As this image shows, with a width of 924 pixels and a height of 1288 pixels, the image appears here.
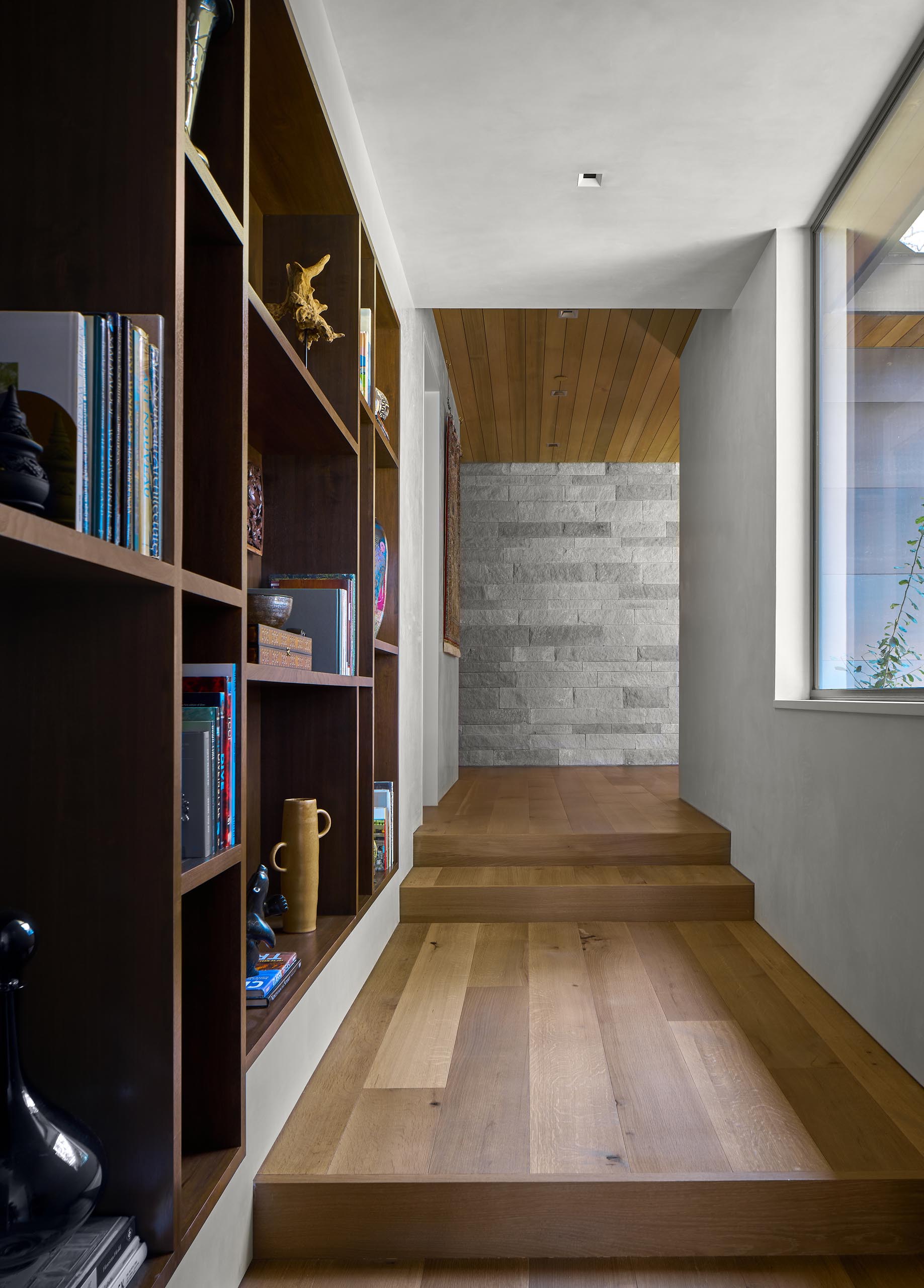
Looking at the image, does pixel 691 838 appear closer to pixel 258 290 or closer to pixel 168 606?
pixel 258 290

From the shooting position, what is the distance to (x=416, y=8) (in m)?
2.14

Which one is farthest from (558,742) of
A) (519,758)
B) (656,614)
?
(656,614)

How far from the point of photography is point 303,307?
85.7 inches

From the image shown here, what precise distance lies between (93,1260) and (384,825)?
6.60 feet

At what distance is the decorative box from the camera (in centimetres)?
180

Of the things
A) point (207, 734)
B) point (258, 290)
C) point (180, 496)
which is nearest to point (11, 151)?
point (180, 496)

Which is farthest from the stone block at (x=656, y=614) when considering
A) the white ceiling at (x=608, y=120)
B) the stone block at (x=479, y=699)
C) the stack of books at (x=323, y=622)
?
the stack of books at (x=323, y=622)

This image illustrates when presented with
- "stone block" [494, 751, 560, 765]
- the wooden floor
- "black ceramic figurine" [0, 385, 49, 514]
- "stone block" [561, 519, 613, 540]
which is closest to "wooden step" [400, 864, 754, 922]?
the wooden floor

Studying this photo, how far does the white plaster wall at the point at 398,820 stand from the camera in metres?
1.42

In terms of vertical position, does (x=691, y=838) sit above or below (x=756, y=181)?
below

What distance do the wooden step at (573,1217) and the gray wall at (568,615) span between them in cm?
565

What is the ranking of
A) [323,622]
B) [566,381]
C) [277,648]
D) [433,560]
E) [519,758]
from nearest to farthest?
[277,648] < [323,622] < [433,560] < [566,381] < [519,758]

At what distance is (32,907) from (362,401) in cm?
175

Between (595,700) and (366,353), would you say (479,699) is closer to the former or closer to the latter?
→ (595,700)
